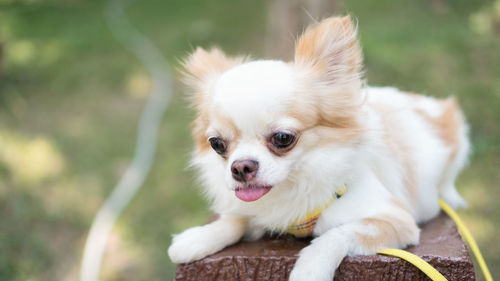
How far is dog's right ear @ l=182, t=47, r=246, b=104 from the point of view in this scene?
2.20 m

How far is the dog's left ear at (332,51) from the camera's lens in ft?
6.52

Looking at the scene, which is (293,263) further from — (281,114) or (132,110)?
(132,110)

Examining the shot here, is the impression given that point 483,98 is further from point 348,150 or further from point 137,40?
point 137,40

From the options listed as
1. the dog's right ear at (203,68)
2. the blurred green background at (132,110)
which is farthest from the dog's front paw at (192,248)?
the blurred green background at (132,110)

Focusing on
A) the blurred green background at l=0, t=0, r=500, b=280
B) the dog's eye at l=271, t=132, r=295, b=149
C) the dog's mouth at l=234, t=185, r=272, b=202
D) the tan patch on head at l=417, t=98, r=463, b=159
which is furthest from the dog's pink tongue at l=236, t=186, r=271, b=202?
the blurred green background at l=0, t=0, r=500, b=280

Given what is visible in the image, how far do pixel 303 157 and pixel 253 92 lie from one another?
13.2 inches

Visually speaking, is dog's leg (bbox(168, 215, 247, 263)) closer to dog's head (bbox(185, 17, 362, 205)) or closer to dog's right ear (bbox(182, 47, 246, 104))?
dog's head (bbox(185, 17, 362, 205))

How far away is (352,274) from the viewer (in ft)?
6.03

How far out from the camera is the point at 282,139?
1.79m

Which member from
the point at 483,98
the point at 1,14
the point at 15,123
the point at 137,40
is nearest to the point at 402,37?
the point at 483,98

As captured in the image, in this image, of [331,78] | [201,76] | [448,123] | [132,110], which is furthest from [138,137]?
[331,78]

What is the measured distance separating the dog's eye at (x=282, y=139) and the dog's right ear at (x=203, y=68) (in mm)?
506

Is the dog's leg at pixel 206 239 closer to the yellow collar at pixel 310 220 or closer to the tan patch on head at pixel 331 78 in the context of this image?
the yellow collar at pixel 310 220

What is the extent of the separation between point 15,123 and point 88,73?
135 centimetres
